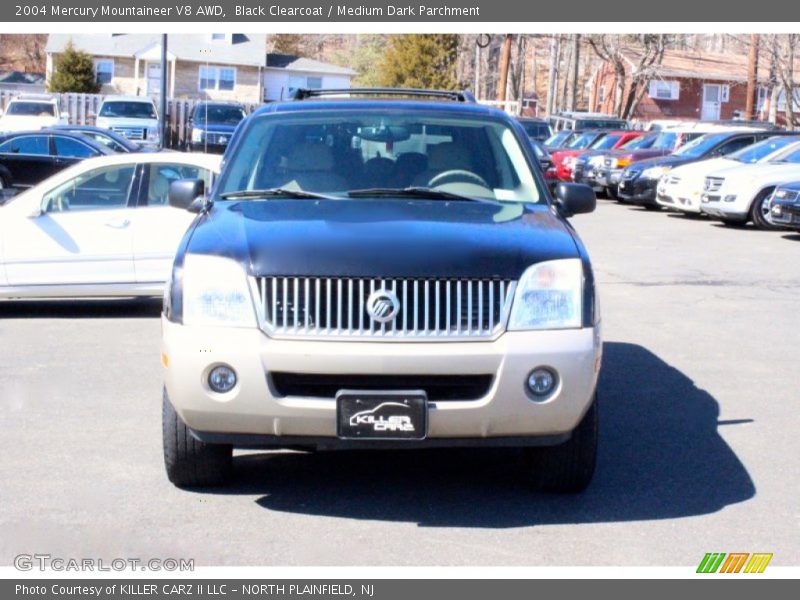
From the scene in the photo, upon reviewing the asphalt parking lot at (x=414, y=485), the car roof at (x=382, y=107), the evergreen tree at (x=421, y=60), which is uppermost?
the evergreen tree at (x=421, y=60)

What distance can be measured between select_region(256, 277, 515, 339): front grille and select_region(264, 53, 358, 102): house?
2553 inches

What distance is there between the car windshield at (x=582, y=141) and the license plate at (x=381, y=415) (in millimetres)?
27515

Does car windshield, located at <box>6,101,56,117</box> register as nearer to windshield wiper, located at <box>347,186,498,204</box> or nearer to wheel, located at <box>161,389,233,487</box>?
windshield wiper, located at <box>347,186,498,204</box>

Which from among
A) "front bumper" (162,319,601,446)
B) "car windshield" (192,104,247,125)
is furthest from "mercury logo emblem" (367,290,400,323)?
"car windshield" (192,104,247,125)

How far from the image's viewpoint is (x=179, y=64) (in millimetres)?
66000

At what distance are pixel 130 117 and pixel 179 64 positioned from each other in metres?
27.8

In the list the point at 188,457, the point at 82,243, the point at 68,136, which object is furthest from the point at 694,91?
the point at 188,457

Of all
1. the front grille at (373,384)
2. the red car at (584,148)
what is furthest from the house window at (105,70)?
the front grille at (373,384)

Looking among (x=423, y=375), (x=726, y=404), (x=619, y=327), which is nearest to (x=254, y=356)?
(x=423, y=375)

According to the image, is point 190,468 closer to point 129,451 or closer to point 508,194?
point 129,451

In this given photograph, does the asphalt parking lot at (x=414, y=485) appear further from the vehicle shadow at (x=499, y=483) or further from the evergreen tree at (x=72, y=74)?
the evergreen tree at (x=72, y=74)

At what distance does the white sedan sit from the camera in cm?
1103

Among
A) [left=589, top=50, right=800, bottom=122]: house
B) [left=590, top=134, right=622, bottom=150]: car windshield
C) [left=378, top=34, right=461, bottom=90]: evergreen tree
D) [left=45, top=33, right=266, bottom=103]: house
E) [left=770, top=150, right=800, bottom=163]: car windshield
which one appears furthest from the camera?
[left=589, top=50, right=800, bottom=122]: house

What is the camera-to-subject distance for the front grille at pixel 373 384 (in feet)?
17.0
